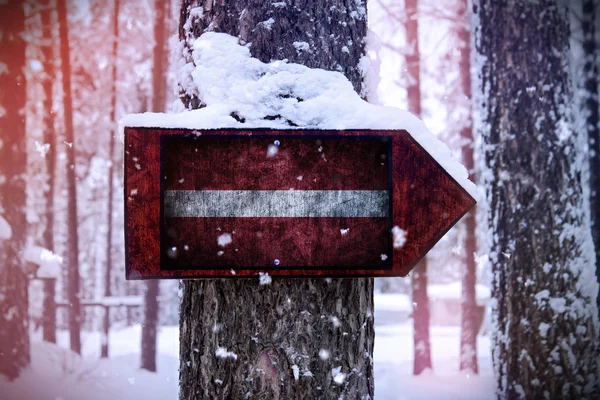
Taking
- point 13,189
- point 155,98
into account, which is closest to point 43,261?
point 13,189

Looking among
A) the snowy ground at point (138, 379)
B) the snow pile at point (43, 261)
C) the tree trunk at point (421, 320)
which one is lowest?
the snowy ground at point (138, 379)

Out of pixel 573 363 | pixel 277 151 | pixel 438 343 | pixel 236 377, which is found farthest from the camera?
pixel 438 343

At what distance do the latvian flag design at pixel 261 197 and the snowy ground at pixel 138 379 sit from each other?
6625 mm

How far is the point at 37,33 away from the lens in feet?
27.8

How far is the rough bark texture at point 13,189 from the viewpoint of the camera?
7875 mm

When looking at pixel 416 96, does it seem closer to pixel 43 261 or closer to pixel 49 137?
pixel 49 137

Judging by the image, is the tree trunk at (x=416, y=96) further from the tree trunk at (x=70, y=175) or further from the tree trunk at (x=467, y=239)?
the tree trunk at (x=70, y=175)

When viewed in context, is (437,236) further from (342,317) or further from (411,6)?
(411,6)

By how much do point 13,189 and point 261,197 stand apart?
879 cm

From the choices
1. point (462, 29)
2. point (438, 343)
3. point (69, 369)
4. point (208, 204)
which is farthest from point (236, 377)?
point (438, 343)

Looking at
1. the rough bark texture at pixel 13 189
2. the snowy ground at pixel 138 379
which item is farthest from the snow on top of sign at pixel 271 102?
the rough bark texture at pixel 13 189

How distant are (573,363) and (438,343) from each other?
9.25 metres

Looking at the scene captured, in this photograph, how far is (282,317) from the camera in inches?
52.9

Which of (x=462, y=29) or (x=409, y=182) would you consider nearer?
(x=409, y=182)
